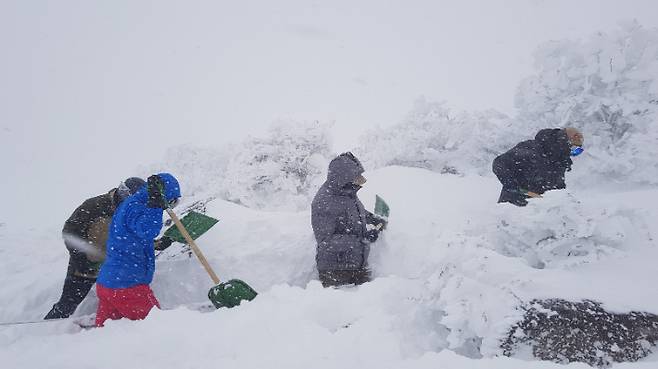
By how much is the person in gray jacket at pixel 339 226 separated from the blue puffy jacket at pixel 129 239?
175cm

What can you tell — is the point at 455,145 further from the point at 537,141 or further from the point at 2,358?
the point at 2,358

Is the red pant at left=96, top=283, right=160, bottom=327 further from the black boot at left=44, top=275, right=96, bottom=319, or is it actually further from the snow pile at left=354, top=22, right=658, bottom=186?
the snow pile at left=354, top=22, right=658, bottom=186

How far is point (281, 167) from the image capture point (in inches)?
495

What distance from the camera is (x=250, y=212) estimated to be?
19.6ft

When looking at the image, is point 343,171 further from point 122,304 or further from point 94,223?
point 94,223

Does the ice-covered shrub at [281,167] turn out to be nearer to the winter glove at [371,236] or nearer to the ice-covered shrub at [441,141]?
the ice-covered shrub at [441,141]

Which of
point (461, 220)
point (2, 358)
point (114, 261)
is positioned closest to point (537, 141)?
point (461, 220)

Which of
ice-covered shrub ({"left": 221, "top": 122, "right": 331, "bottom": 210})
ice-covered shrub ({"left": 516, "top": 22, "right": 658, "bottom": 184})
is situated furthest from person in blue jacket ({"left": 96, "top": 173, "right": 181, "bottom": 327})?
ice-covered shrub ({"left": 221, "top": 122, "right": 331, "bottom": 210})

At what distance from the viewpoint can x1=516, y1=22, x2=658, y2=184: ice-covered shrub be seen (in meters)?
7.10

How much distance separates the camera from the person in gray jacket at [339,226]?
4.24 meters

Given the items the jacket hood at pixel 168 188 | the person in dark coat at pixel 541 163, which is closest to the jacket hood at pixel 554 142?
the person in dark coat at pixel 541 163

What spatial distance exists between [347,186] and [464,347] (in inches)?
89.7

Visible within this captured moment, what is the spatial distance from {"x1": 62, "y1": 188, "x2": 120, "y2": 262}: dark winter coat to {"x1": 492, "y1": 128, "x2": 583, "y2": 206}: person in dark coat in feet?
15.8

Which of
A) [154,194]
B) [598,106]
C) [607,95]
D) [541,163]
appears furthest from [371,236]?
[607,95]
